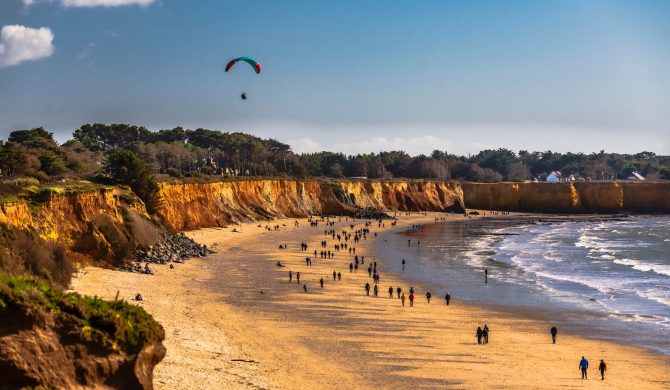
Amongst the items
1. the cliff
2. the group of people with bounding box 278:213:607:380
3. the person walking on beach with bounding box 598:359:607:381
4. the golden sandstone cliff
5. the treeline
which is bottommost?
the person walking on beach with bounding box 598:359:607:381

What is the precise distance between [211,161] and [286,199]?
33.8m

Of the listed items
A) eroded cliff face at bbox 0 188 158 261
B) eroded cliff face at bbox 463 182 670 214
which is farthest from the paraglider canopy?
eroded cliff face at bbox 463 182 670 214

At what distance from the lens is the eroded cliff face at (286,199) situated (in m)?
66.6

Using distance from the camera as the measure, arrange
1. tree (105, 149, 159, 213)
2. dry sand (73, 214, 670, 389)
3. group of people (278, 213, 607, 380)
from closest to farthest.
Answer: dry sand (73, 214, 670, 389), group of people (278, 213, 607, 380), tree (105, 149, 159, 213)

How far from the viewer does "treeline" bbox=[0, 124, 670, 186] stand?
5973cm

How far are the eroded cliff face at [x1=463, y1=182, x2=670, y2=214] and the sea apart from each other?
42043mm

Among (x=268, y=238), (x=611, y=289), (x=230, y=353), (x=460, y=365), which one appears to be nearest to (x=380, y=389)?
(x=460, y=365)

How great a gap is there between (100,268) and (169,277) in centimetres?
369

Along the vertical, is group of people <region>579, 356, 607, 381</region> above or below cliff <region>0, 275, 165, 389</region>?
below

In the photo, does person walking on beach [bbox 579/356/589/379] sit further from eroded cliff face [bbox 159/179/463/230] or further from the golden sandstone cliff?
eroded cliff face [bbox 159/179/463/230]

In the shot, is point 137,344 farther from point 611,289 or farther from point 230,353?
point 611,289

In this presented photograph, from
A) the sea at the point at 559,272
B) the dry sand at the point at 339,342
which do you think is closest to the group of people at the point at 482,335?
the dry sand at the point at 339,342

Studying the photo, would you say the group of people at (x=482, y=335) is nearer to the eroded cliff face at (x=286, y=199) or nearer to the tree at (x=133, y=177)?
the tree at (x=133, y=177)

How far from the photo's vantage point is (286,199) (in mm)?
93500
